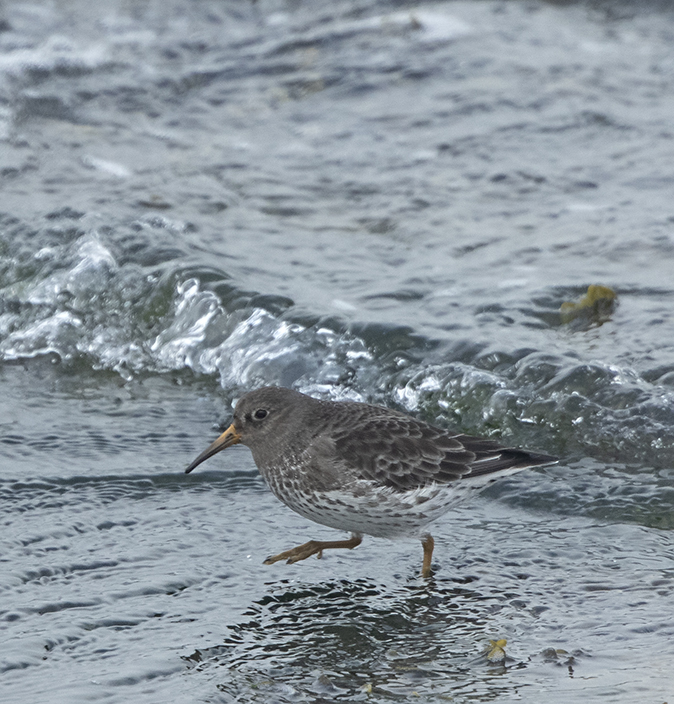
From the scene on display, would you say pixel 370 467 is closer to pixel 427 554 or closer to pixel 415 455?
pixel 415 455

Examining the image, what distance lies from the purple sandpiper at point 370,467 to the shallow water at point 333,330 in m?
0.23

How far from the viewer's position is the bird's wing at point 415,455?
16.1ft

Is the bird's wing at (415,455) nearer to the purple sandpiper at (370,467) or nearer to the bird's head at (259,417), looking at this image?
the purple sandpiper at (370,467)

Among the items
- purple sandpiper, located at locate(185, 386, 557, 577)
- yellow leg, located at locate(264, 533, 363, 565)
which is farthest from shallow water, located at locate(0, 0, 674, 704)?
purple sandpiper, located at locate(185, 386, 557, 577)

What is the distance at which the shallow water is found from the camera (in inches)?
167

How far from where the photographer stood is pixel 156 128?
10.9 meters

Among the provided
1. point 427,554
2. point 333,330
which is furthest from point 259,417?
point 333,330

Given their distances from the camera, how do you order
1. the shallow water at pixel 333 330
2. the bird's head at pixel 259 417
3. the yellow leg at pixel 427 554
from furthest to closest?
the bird's head at pixel 259 417 < the yellow leg at pixel 427 554 < the shallow water at pixel 333 330

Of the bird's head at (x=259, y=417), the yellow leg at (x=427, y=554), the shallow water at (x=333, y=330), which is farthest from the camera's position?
the bird's head at (x=259, y=417)

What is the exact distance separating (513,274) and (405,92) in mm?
4224

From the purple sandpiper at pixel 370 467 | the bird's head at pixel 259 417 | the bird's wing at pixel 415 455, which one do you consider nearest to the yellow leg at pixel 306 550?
the purple sandpiper at pixel 370 467

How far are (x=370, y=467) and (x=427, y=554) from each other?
0.45 m

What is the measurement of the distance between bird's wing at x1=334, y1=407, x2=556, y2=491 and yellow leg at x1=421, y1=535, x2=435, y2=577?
0.78 feet

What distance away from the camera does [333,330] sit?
6914mm
